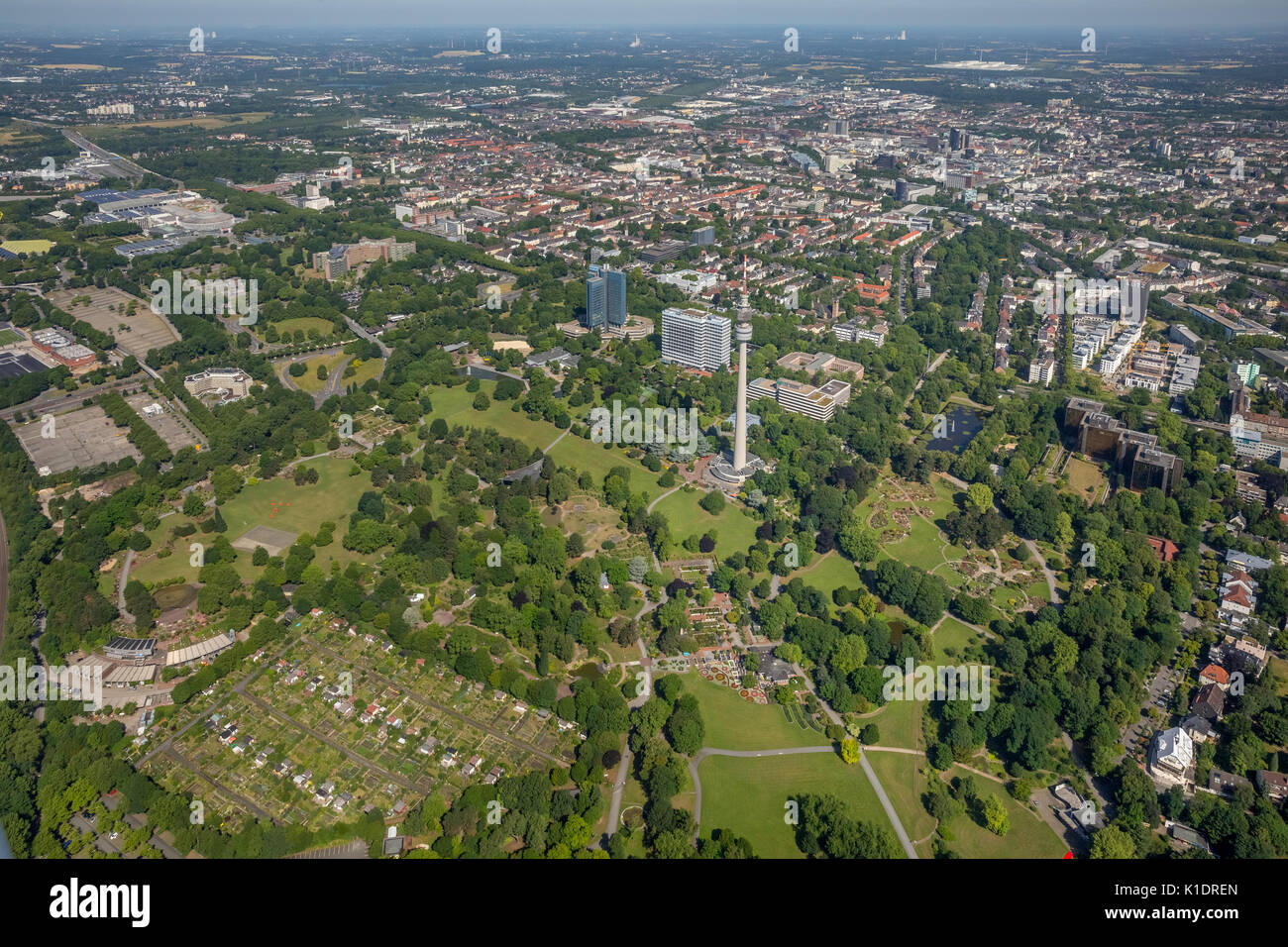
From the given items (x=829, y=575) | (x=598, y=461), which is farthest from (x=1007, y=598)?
(x=598, y=461)

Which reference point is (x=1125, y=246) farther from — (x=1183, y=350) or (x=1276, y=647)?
(x=1276, y=647)

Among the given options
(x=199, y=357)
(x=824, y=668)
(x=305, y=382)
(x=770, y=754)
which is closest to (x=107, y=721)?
(x=770, y=754)

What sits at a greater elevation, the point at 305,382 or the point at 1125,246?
the point at 1125,246

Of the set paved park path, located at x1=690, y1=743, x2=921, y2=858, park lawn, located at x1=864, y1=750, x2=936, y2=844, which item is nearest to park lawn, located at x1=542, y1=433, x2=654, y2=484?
paved park path, located at x1=690, y1=743, x2=921, y2=858

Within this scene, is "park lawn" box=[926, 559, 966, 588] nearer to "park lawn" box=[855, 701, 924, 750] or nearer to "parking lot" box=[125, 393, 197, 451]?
"park lawn" box=[855, 701, 924, 750]

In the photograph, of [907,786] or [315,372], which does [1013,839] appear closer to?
[907,786]
